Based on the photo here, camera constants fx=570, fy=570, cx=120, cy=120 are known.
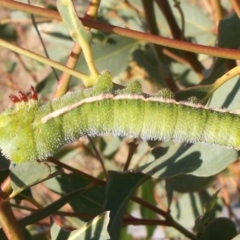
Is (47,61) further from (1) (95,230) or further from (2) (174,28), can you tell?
(2) (174,28)

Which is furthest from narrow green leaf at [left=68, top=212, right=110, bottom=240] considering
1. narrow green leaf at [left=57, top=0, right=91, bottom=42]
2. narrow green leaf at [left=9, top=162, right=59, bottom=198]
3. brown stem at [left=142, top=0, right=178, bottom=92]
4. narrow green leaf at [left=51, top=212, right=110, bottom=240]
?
brown stem at [left=142, top=0, right=178, bottom=92]

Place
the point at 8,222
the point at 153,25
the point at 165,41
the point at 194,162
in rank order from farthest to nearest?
1. the point at 153,25
2. the point at 194,162
3. the point at 8,222
4. the point at 165,41

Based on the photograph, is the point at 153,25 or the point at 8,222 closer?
the point at 8,222

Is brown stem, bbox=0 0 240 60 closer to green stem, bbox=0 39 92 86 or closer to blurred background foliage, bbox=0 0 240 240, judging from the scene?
green stem, bbox=0 39 92 86

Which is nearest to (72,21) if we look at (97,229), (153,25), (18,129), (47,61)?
(47,61)

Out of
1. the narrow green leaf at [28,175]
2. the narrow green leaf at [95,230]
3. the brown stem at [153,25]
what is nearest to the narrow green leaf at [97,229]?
the narrow green leaf at [95,230]

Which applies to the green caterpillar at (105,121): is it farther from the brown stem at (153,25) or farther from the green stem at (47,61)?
the brown stem at (153,25)

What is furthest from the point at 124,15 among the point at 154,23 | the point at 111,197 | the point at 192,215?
the point at 111,197

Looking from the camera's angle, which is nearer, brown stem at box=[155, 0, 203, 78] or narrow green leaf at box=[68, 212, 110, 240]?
narrow green leaf at box=[68, 212, 110, 240]
